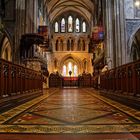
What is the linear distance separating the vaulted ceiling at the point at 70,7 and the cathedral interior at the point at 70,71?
14 mm

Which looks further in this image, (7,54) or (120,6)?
(7,54)

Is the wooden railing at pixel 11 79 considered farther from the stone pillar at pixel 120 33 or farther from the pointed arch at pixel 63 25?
the pointed arch at pixel 63 25

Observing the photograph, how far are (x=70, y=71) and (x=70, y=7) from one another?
10.5m

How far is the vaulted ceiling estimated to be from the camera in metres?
36.2

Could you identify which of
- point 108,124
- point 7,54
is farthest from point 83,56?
point 108,124

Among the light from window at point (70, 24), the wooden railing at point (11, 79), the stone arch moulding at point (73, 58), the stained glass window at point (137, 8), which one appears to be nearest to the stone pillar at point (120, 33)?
the stained glass window at point (137, 8)

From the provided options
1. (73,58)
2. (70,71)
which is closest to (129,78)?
(70,71)

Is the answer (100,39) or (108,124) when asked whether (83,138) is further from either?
(100,39)

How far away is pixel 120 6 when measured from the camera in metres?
18.5

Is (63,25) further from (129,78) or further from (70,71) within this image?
(129,78)

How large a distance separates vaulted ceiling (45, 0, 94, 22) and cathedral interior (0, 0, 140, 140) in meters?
0.01

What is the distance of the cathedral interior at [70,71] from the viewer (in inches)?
152

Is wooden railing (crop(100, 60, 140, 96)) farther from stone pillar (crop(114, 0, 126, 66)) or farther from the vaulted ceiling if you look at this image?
the vaulted ceiling

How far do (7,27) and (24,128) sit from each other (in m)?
16.8
